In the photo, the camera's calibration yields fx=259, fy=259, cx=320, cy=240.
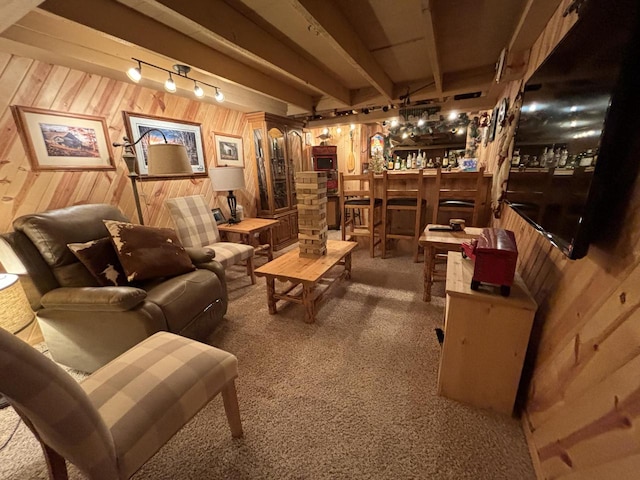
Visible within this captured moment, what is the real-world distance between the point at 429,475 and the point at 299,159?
414cm

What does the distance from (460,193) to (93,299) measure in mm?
3275

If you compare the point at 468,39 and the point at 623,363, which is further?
the point at 468,39

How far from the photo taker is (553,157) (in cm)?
108

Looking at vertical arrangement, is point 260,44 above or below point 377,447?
above

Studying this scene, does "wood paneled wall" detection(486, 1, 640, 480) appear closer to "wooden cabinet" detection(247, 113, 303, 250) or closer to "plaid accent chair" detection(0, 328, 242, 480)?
"plaid accent chair" detection(0, 328, 242, 480)

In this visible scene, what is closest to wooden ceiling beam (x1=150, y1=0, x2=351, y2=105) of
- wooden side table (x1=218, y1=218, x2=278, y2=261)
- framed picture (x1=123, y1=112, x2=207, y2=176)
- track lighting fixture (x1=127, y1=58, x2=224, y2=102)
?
track lighting fixture (x1=127, y1=58, x2=224, y2=102)

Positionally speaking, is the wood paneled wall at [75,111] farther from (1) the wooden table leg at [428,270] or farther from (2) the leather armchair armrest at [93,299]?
(1) the wooden table leg at [428,270]

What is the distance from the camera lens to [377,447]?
3.78 feet

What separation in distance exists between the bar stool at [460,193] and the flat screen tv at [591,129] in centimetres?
178

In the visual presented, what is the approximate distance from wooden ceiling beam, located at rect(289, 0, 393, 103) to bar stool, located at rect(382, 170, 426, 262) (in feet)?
3.92

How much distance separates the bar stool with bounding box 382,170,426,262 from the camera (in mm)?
3246

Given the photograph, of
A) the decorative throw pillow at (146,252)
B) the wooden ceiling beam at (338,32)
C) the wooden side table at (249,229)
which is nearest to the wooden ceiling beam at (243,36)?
the wooden ceiling beam at (338,32)

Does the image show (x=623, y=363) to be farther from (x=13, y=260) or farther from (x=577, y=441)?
(x=13, y=260)

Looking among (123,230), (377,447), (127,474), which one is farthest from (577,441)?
(123,230)
